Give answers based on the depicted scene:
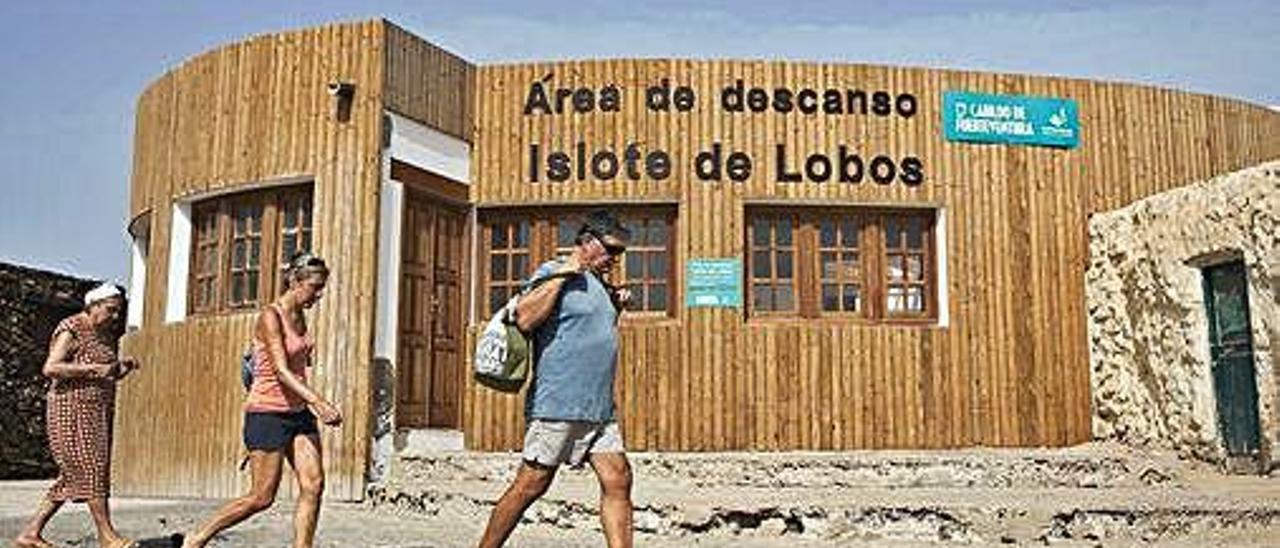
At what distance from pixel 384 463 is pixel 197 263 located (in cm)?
302

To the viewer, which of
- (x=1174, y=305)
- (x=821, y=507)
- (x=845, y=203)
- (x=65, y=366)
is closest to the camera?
(x=65, y=366)

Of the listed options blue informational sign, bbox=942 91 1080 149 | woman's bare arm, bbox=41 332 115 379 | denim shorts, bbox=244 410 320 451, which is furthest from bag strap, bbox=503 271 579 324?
blue informational sign, bbox=942 91 1080 149

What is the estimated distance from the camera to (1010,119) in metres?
11.5

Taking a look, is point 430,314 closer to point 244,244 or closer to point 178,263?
point 244,244

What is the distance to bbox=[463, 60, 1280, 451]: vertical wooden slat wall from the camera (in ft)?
35.3

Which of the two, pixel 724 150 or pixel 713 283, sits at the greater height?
pixel 724 150

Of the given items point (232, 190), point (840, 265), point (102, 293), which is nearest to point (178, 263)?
point (232, 190)

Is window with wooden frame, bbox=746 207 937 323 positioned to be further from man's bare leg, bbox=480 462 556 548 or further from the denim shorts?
man's bare leg, bbox=480 462 556 548

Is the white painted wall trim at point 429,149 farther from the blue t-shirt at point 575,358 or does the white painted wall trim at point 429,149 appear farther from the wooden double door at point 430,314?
the blue t-shirt at point 575,358

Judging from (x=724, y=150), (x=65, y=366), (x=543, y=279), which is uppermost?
(x=724, y=150)

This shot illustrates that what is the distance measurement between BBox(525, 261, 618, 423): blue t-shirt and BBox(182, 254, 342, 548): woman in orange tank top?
0.89m

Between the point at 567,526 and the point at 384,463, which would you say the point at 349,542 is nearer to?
the point at 567,526

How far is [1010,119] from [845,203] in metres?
1.89

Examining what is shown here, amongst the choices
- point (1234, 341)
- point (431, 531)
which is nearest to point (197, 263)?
point (431, 531)
